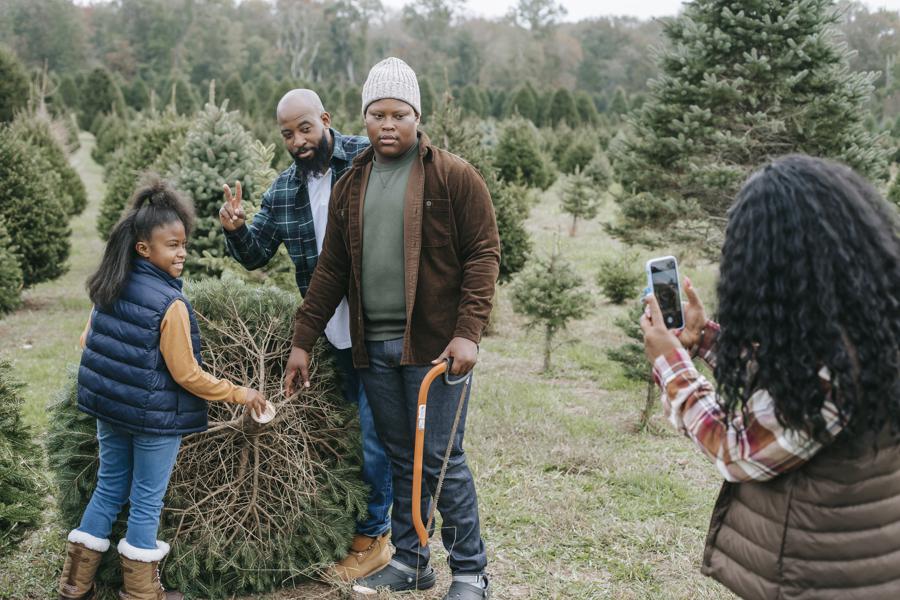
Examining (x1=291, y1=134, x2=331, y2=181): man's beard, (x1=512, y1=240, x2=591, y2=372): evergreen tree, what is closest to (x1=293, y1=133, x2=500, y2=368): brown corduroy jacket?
(x1=291, y1=134, x2=331, y2=181): man's beard

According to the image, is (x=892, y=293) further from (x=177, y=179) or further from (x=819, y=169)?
(x=177, y=179)

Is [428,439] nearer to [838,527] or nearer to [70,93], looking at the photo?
[838,527]

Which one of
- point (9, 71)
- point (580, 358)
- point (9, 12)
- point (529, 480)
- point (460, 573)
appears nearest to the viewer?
point (460, 573)

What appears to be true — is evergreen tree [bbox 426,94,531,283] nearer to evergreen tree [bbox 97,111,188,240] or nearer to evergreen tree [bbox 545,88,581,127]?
evergreen tree [bbox 97,111,188,240]

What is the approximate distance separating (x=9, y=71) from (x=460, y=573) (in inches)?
1003

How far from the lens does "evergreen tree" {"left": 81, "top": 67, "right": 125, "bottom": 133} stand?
35.7 metres

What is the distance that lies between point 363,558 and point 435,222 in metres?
1.60

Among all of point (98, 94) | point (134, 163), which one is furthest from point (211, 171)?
point (98, 94)

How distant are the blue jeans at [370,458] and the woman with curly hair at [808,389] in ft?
5.83

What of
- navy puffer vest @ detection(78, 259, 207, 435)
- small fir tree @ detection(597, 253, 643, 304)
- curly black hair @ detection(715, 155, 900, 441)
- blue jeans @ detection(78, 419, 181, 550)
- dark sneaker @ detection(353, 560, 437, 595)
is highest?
curly black hair @ detection(715, 155, 900, 441)

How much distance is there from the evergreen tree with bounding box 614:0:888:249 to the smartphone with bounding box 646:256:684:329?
20.1ft

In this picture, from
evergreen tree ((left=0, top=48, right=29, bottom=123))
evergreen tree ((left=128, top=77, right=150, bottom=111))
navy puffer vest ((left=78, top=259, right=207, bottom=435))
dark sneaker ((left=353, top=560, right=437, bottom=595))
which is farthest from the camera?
evergreen tree ((left=128, top=77, right=150, bottom=111))

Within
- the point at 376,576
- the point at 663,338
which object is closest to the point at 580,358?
the point at 376,576

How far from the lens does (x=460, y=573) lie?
340 centimetres
